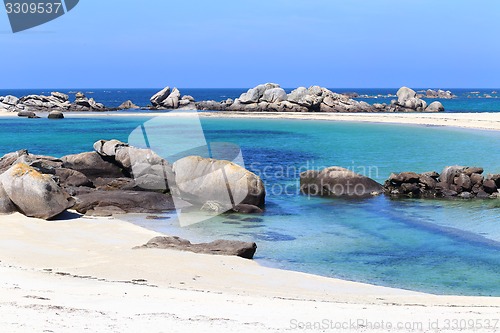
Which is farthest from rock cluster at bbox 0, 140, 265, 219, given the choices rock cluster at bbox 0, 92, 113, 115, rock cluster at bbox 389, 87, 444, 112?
rock cluster at bbox 389, 87, 444, 112

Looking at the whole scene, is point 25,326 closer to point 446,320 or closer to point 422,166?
point 446,320

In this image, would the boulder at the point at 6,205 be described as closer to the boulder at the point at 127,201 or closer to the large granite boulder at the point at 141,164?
the boulder at the point at 127,201

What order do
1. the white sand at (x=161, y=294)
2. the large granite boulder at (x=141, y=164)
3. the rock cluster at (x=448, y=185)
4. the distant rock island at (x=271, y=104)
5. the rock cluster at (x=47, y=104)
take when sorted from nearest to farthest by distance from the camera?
the white sand at (x=161, y=294)
the large granite boulder at (x=141, y=164)
the rock cluster at (x=448, y=185)
the distant rock island at (x=271, y=104)
the rock cluster at (x=47, y=104)

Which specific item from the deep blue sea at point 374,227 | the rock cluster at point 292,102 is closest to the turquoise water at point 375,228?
the deep blue sea at point 374,227

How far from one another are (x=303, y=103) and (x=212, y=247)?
71.1 metres

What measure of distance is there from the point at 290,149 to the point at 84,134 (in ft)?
63.1

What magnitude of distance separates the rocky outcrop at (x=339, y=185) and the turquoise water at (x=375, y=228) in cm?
69

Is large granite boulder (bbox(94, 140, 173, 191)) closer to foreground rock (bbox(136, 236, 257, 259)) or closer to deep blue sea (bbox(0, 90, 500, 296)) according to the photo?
deep blue sea (bbox(0, 90, 500, 296))

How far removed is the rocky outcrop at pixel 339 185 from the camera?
22922mm

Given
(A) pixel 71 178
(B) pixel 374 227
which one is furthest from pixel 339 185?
(A) pixel 71 178

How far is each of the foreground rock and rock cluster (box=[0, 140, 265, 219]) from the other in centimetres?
385

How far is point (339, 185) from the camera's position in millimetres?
23078

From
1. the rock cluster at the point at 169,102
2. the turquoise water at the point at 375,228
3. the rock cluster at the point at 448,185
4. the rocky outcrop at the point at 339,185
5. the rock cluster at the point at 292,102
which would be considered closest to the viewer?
the turquoise water at the point at 375,228

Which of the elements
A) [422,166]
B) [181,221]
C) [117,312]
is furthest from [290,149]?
[117,312]
